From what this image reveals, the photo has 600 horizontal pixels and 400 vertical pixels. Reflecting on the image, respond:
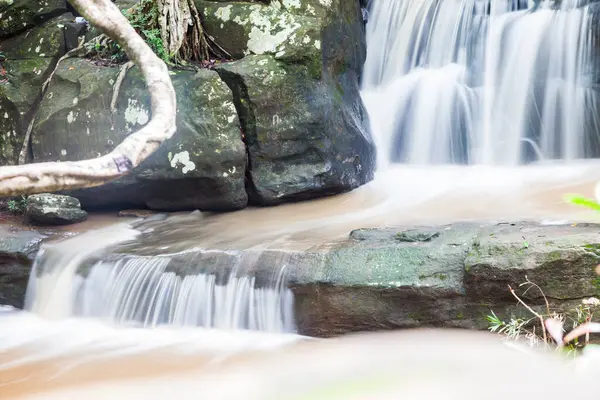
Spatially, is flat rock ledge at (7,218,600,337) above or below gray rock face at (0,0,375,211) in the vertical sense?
below

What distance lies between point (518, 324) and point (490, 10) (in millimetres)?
5612

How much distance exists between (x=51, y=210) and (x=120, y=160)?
3.48 metres

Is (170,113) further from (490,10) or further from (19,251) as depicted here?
(490,10)

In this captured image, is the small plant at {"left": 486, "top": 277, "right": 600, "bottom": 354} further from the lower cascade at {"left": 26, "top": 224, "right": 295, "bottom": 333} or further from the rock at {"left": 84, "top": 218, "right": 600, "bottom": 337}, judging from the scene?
the lower cascade at {"left": 26, "top": 224, "right": 295, "bottom": 333}

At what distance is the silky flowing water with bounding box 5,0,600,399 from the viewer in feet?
11.5

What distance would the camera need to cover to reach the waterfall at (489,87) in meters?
7.05

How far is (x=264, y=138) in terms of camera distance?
6301 mm

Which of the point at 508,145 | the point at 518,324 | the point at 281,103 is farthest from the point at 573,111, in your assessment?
the point at 518,324

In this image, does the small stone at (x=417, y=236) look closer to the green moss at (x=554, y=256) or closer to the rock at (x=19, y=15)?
the green moss at (x=554, y=256)

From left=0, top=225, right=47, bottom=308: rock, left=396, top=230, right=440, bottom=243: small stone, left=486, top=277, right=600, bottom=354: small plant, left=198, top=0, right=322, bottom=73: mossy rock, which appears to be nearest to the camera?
left=486, top=277, right=600, bottom=354: small plant

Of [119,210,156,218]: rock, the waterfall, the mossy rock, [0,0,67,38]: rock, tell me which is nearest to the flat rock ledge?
[119,210,156,218]: rock

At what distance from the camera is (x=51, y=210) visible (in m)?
5.98

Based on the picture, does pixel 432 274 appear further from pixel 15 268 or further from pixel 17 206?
pixel 17 206

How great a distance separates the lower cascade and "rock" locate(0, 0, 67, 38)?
3728 mm
